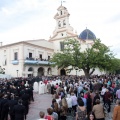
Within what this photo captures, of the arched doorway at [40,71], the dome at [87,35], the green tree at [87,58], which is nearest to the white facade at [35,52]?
the arched doorway at [40,71]

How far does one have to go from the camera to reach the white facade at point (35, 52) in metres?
43.6

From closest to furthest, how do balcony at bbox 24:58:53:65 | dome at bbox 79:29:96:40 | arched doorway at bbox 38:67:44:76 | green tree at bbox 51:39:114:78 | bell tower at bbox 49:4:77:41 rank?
green tree at bbox 51:39:114:78 → balcony at bbox 24:58:53:65 → arched doorway at bbox 38:67:44:76 → bell tower at bbox 49:4:77:41 → dome at bbox 79:29:96:40

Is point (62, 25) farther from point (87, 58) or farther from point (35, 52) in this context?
point (87, 58)

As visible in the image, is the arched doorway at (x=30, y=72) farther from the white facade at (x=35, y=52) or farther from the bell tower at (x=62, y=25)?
the bell tower at (x=62, y=25)

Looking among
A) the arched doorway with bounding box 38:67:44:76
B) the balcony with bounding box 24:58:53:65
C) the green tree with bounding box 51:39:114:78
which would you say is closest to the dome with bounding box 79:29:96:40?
the balcony with bounding box 24:58:53:65

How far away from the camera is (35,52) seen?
4656cm

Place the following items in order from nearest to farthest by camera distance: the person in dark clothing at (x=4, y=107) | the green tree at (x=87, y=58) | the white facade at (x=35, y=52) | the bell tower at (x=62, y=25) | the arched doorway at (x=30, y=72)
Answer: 1. the person in dark clothing at (x=4, y=107)
2. the green tree at (x=87, y=58)
3. the white facade at (x=35, y=52)
4. the arched doorway at (x=30, y=72)
5. the bell tower at (x=62, y=25)

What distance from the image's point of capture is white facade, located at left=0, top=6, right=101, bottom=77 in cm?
4362

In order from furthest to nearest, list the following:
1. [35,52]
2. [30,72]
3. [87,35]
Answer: [87,35] < [35,52] < [30,72]

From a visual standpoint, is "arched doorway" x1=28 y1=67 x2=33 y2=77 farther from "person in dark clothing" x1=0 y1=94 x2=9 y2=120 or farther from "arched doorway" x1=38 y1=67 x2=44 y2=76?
"person in dark clothing" x1=0 y1=94 x2=9 y2=120

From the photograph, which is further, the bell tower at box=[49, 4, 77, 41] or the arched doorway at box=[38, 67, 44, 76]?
the bell tower at box=[49, 4, 77, 41]

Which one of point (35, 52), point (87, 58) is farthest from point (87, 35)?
point (87, 58)

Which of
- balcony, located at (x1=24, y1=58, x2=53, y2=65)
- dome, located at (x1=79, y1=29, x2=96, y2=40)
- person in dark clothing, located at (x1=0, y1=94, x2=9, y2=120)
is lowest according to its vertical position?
person in dark clothing, located at (x1=0, y1=94, x2=9, y2=120)

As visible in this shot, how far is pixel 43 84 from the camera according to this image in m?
22.4
